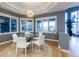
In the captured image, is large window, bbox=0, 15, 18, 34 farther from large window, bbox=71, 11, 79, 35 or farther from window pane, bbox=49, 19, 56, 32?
large window, bbox=71, 11, 79, 35

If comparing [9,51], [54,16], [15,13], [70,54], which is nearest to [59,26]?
[54,16]

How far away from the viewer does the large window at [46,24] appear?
2562mm

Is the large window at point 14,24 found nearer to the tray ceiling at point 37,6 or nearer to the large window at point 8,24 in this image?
the large window at point 8,24

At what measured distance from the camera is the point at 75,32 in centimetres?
250

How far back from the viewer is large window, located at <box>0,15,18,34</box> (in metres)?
2.39

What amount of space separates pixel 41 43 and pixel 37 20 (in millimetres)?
645

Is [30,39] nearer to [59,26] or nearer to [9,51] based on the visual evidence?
[9,51]

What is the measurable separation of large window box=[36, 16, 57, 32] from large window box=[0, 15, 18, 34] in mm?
596

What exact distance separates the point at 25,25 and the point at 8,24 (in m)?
0.45

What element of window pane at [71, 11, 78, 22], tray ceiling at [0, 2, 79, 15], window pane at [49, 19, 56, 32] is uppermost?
tray ceiling at [0, 2, 79, 15]

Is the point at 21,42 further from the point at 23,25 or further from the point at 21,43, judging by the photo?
the point at 23,25

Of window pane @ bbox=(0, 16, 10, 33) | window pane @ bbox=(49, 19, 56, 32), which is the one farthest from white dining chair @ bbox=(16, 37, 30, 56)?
window pane @ bbox=(49, 19, 56, 32)

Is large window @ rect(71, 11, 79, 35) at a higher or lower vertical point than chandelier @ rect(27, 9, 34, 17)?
lower

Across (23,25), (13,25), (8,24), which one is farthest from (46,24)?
(8,24)
